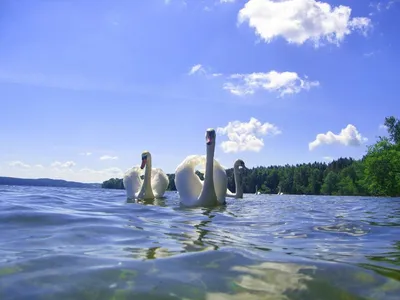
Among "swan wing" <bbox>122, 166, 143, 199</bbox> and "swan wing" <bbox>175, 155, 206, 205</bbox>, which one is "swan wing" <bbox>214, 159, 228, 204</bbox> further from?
"swan wing" <bbox>122, 166, 143, 199</bbox>

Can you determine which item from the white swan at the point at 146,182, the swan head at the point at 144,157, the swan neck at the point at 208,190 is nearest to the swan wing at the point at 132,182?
the white swan at the point at 146,182

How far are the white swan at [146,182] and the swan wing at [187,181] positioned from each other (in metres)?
3.04

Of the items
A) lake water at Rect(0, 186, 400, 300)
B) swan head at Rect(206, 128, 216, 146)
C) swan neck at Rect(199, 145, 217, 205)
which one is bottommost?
lake water at Rect(0, 186, 400, 300)

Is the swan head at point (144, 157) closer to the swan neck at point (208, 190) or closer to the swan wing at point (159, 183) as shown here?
the swan wing at point (159, 183)

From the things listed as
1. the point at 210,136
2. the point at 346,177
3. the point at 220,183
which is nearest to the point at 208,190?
the point at 220,183

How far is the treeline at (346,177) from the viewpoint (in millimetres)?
65000

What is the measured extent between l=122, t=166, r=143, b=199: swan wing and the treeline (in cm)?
796

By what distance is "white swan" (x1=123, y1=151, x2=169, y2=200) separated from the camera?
15758 mm

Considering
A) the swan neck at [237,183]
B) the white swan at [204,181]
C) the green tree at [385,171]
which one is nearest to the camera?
the white swan at [204,181]

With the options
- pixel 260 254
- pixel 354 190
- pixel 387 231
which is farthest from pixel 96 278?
pixel 354 190

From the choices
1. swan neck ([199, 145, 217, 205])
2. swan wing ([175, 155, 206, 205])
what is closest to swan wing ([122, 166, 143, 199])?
swan wing ([175, 155, 206, 205])

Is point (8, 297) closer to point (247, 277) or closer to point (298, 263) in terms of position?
point (247, 277)

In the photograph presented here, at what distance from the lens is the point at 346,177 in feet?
343

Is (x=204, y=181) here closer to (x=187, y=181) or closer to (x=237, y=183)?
(x=187, y=181)
